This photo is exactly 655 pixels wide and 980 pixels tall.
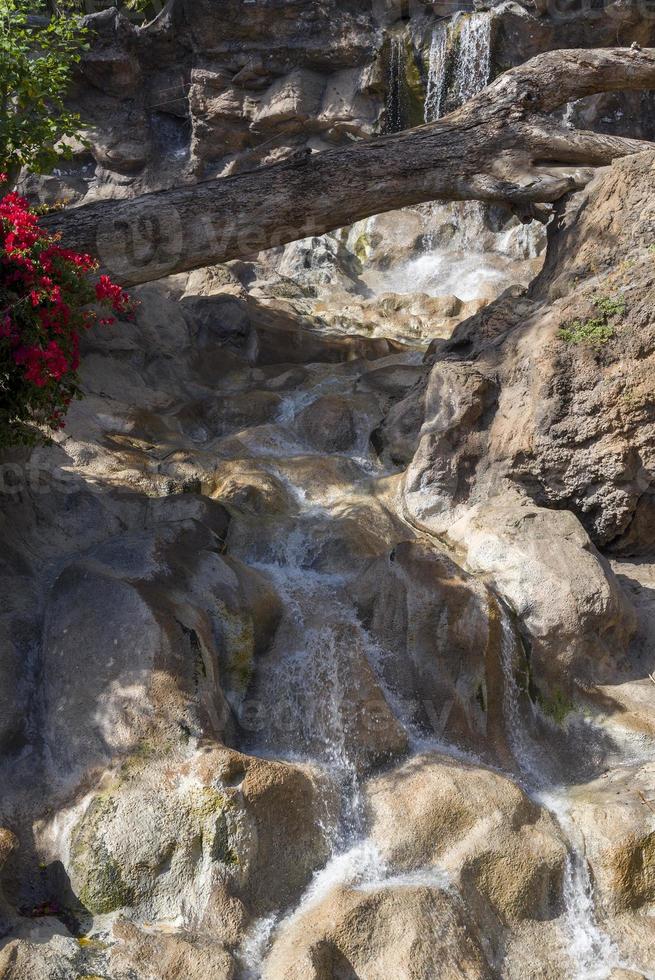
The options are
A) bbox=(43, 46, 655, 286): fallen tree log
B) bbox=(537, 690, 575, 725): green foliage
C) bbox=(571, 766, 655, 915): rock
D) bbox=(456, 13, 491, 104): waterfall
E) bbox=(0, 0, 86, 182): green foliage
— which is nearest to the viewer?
bbox=(571, 766, 655, 915): rock

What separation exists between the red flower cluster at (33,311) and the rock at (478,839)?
11.5 ft

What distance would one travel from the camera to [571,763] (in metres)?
6.78

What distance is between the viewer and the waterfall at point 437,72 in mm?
17078

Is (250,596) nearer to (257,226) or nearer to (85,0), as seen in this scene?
(257,226)

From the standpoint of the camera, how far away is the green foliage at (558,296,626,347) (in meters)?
8.18

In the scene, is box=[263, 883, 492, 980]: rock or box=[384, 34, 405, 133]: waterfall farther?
box=[384, 34, 405, 133]: waterfall

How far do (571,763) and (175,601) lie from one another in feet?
10.1

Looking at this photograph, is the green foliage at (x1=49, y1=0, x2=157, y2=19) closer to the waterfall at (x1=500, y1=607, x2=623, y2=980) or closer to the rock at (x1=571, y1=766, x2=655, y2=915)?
the waterfall at (x1=500, y1=607, x2=623, y2=980)

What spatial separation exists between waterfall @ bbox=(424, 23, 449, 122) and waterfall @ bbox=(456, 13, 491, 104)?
0.28 m

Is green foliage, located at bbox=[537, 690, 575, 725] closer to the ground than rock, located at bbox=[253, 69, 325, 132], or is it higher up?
closer to the ground

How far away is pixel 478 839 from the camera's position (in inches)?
229

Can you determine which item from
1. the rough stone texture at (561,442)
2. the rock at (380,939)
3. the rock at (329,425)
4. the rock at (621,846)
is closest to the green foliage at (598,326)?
the rough stone texture at (561,442)

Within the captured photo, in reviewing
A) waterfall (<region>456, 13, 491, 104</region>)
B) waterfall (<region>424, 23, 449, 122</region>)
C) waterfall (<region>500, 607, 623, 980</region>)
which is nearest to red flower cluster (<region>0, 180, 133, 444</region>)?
waterfall (<region>500, 607, 623, 980</region>)

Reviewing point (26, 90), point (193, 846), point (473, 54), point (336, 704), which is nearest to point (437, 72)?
point (473, 54)
